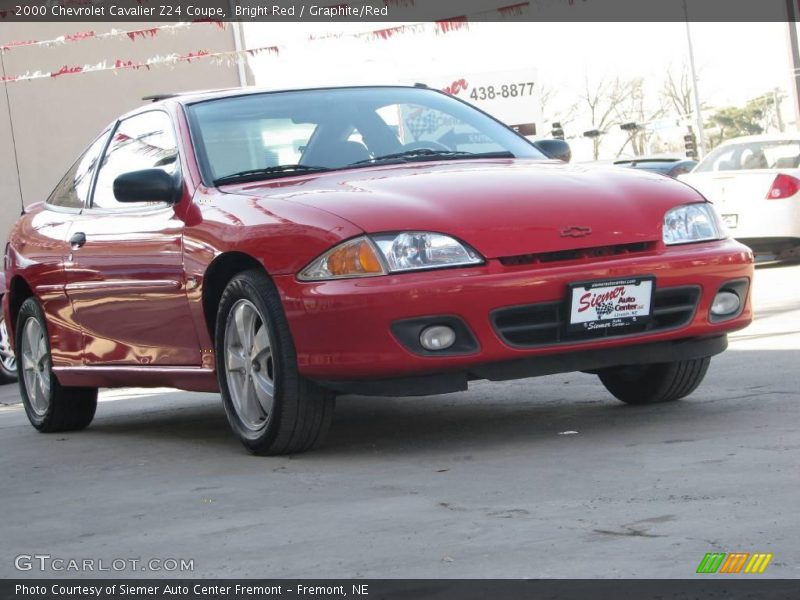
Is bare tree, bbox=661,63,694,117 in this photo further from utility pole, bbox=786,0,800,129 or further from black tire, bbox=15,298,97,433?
black tire, bbox=15,298,97,433

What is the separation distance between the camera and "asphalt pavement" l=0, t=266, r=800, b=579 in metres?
3.82

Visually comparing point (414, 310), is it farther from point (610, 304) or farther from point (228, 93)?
point (228, 93)

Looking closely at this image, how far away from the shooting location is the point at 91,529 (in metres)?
4.69

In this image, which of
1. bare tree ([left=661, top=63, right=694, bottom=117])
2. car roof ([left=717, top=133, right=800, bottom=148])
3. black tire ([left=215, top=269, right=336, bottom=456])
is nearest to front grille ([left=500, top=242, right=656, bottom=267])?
black tire ([left=215, top=269, right=336, bottom=456])

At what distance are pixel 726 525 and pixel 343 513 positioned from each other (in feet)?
3.88

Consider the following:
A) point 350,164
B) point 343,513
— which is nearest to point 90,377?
point 350,164

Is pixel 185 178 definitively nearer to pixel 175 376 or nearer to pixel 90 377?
pixel 175 376

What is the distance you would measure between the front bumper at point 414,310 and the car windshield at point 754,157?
34.3ft

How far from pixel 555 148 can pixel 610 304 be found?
179 centimetres

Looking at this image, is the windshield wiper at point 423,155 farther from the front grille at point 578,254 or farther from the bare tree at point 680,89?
the bare tree at point 680,89

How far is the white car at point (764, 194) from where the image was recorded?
1505 cm

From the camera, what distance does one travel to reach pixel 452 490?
479cm
